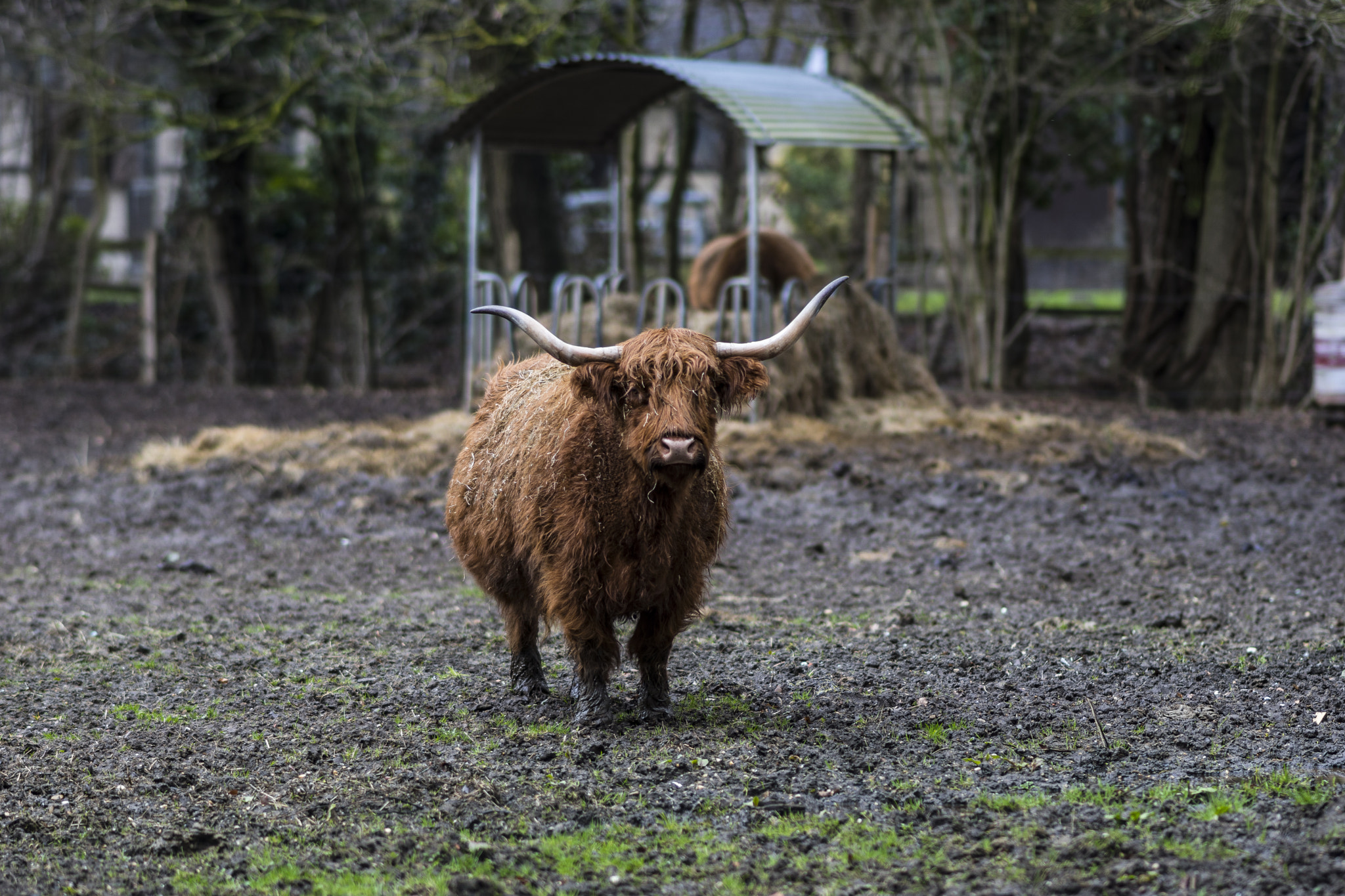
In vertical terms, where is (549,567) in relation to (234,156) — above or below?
below

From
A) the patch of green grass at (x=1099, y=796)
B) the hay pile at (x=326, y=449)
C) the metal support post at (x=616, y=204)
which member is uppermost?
the metal support post at (x=616, y=204)

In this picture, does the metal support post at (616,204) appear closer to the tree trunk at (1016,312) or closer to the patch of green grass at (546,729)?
the tree trunk at (1016,312)

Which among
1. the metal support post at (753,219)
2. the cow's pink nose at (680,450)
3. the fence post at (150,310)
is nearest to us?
the cow's pink nose at (680,450)

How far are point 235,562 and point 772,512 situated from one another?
Result: 128 inches

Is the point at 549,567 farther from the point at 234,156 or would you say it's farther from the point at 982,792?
the point at 234,156

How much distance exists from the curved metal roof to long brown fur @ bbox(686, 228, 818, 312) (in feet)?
4.82

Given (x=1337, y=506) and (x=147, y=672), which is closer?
(x=147, y=672)

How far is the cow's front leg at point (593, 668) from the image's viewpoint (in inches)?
188

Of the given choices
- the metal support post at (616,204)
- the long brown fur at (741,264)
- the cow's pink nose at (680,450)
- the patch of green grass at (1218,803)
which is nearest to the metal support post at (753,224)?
the long brown fur at (741,264)

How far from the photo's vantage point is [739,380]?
15.2ft

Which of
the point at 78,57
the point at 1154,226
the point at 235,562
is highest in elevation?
the point at 78,57

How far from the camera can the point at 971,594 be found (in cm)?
709

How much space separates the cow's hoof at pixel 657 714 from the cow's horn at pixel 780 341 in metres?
1.22

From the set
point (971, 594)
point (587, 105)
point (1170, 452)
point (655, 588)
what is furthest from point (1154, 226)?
point (655, 588)
